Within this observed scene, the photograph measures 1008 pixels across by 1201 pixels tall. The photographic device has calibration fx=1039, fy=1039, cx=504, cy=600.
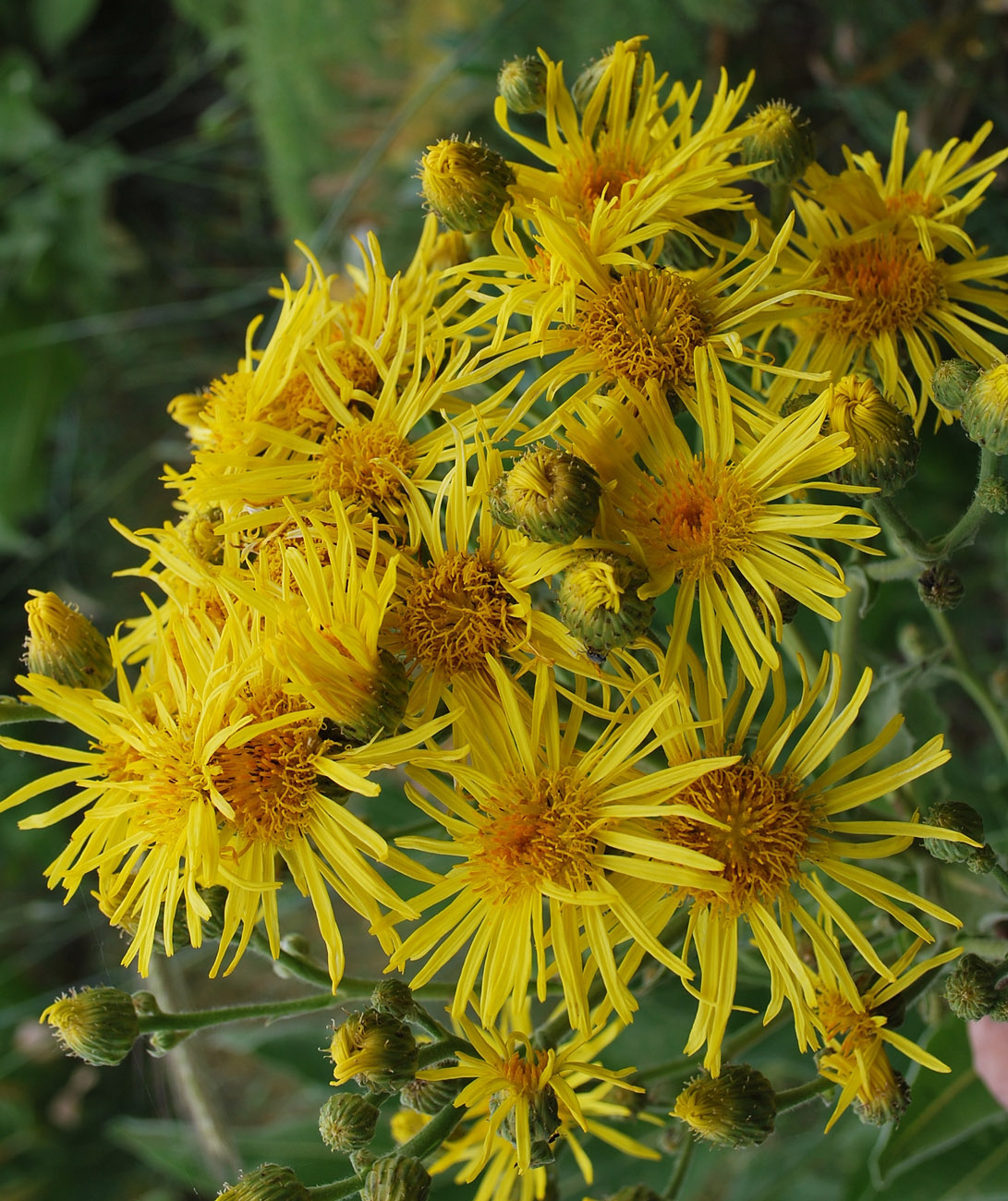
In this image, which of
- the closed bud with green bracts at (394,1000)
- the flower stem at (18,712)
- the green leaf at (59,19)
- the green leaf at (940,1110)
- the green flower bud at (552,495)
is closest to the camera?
the green flower bud at (552,495)

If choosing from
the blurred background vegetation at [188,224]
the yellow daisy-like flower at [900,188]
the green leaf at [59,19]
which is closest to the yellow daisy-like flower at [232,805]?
the yellow daisy-like flower at [900,188]

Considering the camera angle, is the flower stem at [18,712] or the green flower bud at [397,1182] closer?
the green flower bud at [397,1182]

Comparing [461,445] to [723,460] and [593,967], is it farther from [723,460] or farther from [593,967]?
[593,967]

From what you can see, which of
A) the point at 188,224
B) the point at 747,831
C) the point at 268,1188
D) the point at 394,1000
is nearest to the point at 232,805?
the point at 394,1000

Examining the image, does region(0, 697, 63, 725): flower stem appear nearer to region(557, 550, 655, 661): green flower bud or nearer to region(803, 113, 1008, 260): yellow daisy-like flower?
region(557, 550, 655, 661): green flower bud

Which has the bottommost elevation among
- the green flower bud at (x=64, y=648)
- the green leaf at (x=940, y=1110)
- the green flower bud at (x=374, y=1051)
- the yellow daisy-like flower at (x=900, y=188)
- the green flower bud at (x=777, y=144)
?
the green leaf at (x=940, y=1110)

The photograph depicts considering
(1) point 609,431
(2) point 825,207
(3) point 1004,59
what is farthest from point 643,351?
(3) point 1004,59

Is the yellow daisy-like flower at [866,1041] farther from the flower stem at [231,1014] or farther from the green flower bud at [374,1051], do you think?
the flower stem at [231,1014]
